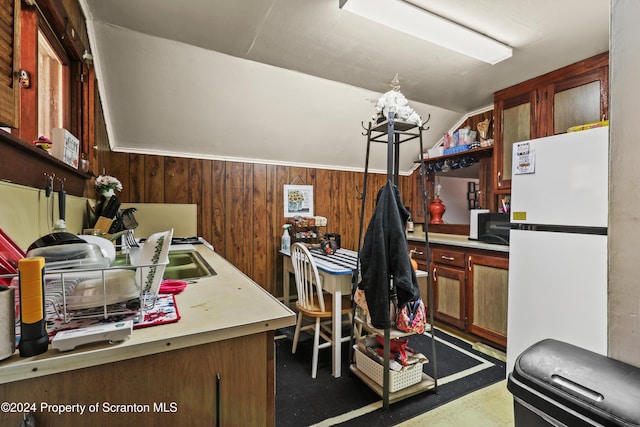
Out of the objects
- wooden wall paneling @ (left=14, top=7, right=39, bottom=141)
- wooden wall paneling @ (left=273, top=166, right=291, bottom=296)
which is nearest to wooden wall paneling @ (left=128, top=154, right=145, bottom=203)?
wooden wall paneling @ (left=273, top=166, right=291, bottom=296)

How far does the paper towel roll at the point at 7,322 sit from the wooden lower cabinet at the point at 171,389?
62 mm

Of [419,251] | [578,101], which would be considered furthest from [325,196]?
[578,101]

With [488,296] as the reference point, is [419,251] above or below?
above

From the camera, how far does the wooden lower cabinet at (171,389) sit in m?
0.54

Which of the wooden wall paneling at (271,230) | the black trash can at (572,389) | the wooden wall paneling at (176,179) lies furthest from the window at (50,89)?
the black trash can at (572,389)

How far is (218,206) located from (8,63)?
2207 mm

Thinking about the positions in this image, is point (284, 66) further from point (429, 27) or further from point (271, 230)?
point (271, 230)

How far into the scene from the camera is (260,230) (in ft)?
10.5

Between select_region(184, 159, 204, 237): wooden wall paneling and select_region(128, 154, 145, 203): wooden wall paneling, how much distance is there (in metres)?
0.39

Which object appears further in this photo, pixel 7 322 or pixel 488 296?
pixel 488 296

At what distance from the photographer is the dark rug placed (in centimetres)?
160

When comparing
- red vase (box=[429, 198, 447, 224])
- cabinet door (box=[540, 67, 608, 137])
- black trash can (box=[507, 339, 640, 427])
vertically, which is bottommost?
black trash can (box=[507, 339, 640, 427])

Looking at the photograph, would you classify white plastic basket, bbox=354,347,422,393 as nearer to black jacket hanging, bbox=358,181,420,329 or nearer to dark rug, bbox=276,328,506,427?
dark rug, bbox=276,328,506,427

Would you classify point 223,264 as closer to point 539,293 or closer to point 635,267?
point 635,267
